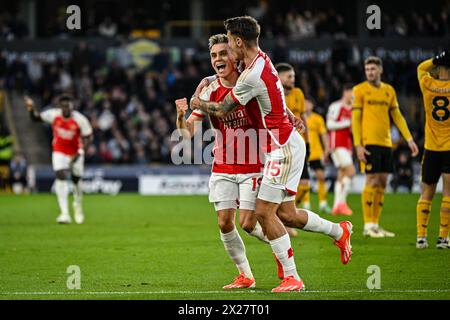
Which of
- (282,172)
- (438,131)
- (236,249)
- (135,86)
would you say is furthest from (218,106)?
(135,86)

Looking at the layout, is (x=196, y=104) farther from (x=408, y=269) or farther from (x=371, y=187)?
(x=371, y=187)

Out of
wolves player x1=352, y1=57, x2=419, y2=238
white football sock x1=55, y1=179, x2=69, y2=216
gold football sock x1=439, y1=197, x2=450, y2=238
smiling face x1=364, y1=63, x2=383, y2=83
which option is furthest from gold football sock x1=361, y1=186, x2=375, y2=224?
white football sock x1=55, y1=179, x2=69, y2=216

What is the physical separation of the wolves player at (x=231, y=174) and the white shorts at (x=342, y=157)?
10468mm

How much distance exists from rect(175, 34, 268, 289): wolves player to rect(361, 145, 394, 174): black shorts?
5.25m

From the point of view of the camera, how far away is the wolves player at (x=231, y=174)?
31.4 ft

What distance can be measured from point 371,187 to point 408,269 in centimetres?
406

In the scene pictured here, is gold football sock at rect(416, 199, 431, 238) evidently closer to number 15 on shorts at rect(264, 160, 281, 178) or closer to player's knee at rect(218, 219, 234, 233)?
player's knee at rect(218, 219, 234, 233)

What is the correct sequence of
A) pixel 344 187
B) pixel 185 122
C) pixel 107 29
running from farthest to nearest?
pixel 107 29 → pixel 344 187 → pixel 185 122

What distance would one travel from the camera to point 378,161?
47.9 feet

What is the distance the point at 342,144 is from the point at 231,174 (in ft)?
35.8

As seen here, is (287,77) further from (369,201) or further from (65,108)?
(65,108)

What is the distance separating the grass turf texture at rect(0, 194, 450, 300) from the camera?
914 centimetres
